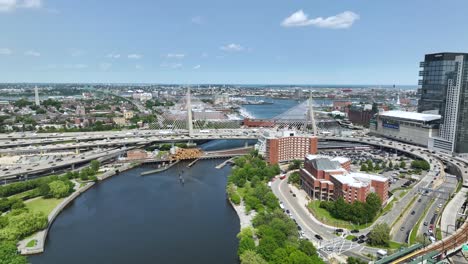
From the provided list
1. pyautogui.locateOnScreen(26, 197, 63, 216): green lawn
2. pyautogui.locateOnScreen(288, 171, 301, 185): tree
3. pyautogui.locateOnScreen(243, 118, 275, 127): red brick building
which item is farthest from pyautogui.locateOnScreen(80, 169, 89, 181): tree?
pyautogui.locateOnScreen(243, 118, 275, 127): red brick building

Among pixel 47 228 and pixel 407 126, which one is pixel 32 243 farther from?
pixel 407 126

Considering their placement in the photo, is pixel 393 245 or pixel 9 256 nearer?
pixel 9 256

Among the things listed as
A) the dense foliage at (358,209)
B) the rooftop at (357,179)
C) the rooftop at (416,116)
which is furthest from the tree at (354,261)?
the rooftop at (416,116)

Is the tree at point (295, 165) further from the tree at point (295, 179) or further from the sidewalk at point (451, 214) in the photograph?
the sidewalk at point (451, 214)

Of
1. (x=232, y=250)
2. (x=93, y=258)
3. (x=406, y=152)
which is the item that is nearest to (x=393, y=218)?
(x=232, y=250)

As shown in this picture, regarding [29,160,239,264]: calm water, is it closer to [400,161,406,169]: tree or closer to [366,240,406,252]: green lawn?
[366,240,406,252]: green lawn

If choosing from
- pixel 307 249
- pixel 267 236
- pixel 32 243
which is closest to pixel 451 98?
pixel 307 249

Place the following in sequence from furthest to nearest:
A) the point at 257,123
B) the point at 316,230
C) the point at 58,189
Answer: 1. the point at 257,123
2. the point at 58,189
3. the point at 316,230
